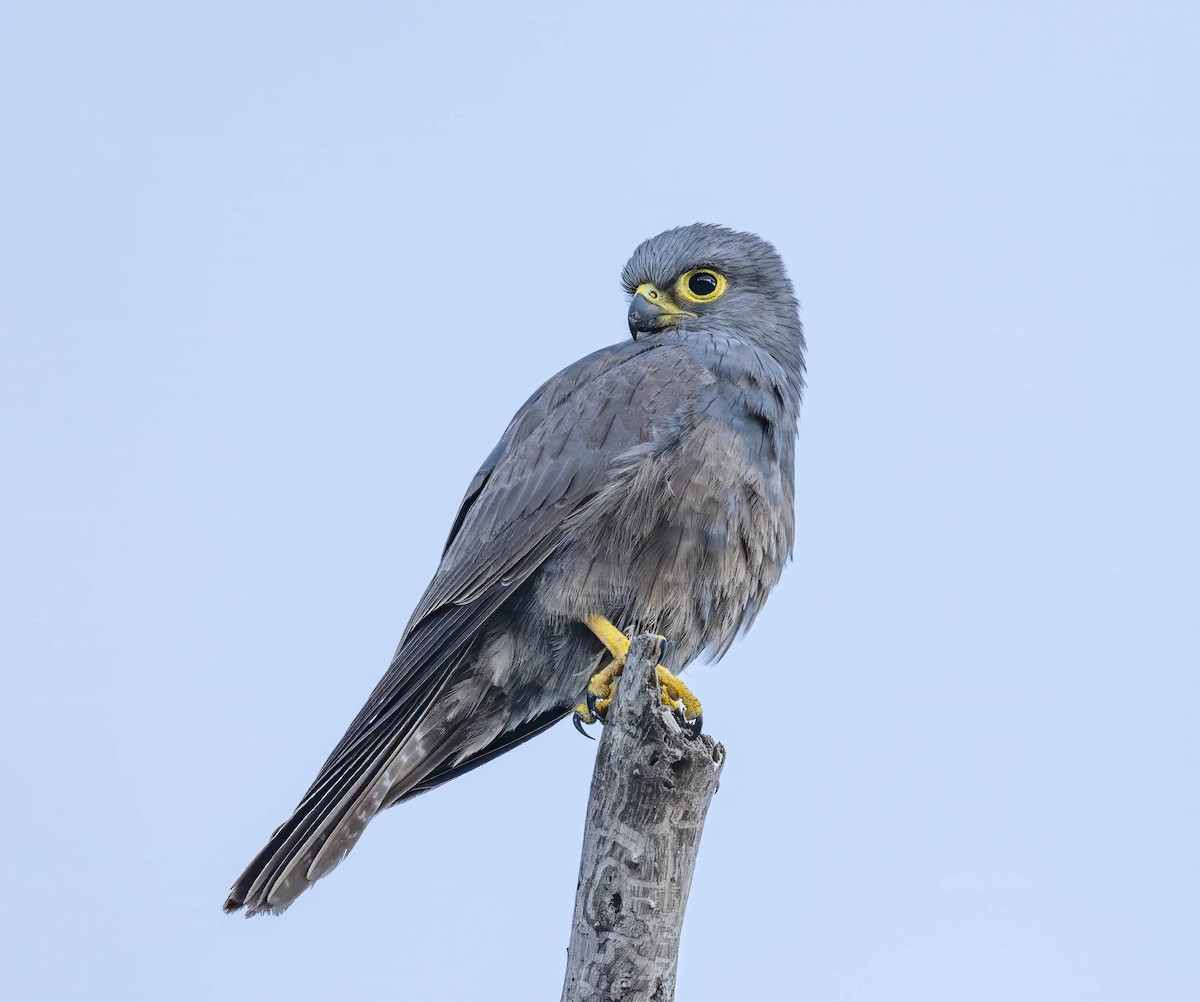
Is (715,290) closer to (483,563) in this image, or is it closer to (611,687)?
(483,563)

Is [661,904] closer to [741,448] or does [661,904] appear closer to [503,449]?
[741,448]

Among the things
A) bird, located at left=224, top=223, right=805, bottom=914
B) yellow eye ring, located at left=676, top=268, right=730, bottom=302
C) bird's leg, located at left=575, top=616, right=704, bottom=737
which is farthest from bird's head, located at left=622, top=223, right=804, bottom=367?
bird's leg, located at left=575, top=616, right=704, bottom=737

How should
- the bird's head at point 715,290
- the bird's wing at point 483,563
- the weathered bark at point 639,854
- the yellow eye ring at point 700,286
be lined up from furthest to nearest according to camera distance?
1. the yellow eye ring at point 700,286
2. the bird's head at point 715,290
3. the bird's wing at point 483,563
4. the weathered bark at point 639,854

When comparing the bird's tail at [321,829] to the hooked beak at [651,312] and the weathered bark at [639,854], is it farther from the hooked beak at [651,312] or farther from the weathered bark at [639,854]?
the hooked beak at [651,312]

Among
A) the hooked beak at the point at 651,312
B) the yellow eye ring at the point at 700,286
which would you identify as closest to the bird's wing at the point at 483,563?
the hooked beak at the point at 651,312

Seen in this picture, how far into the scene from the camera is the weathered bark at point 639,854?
3145 mm

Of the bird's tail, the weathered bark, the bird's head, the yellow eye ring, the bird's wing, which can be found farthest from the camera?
the yellow eye ring

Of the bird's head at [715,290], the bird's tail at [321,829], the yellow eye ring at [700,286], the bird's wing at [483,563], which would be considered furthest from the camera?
the yellow eye ring at [700,286]

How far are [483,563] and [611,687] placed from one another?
1.98 ft

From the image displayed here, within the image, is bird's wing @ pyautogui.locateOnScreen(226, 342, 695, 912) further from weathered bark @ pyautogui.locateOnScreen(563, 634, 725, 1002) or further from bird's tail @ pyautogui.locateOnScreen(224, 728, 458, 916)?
weathered bark @ pyautogui.locateOnScreen(563, 634, 725, 1002)

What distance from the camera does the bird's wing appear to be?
12.2ft

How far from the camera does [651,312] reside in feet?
16.2

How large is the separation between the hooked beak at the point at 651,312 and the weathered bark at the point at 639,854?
1992mm

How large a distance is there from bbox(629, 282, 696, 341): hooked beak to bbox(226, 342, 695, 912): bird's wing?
0.96 ft
